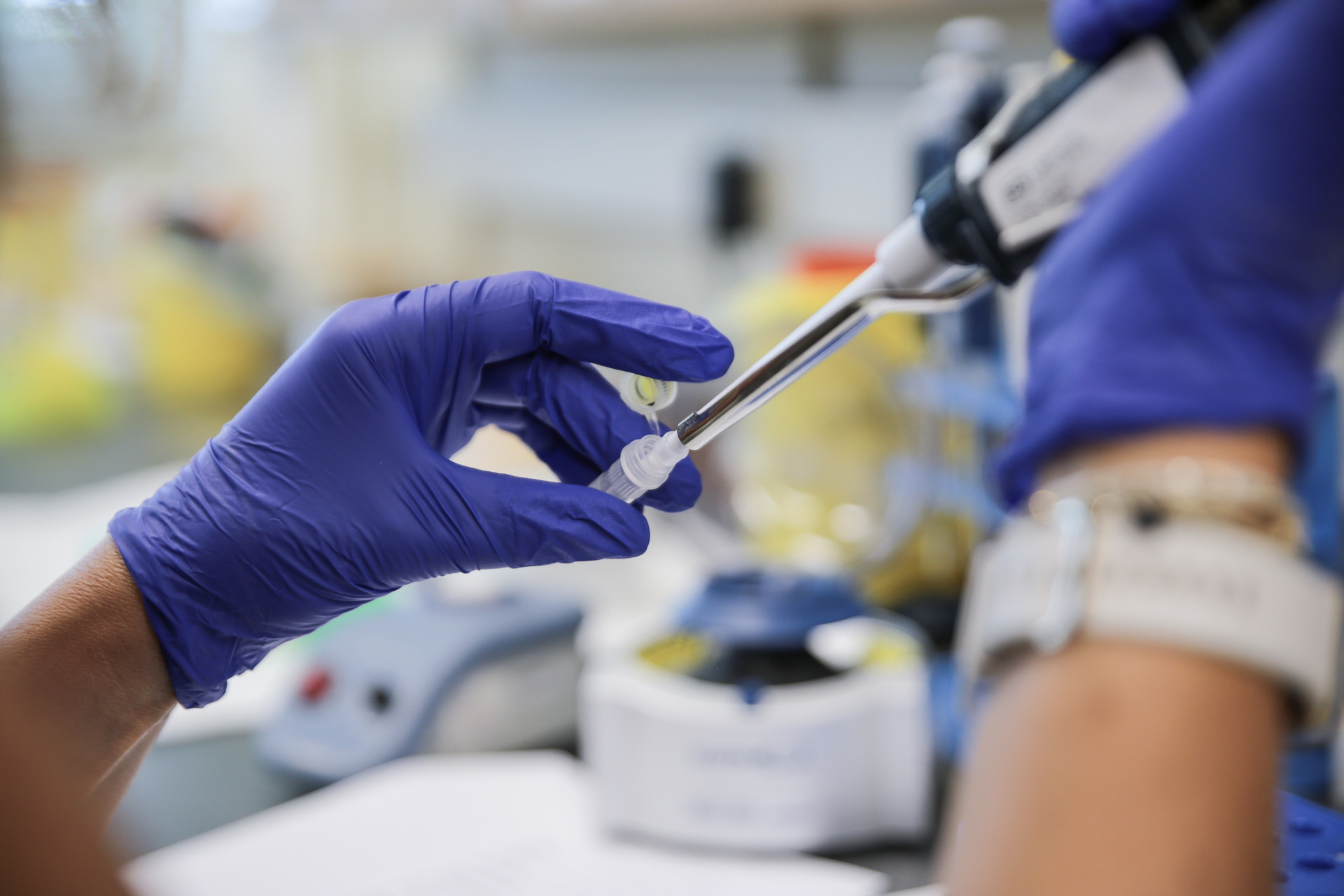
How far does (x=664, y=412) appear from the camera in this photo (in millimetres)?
936

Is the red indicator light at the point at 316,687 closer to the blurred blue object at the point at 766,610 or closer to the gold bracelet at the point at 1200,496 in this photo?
the blurred blue object at the point at 766,610

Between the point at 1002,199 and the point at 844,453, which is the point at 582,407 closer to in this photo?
the point at 1002,199

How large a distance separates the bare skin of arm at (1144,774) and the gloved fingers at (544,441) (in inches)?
14.4

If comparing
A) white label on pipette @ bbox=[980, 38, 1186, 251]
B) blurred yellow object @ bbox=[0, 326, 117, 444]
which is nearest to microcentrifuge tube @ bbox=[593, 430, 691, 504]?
white label on pipette @ bbox=[980, 38, 1186, 251]

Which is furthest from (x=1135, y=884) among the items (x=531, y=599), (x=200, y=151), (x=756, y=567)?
(x=200, y=151)

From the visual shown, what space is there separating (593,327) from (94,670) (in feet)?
1.05

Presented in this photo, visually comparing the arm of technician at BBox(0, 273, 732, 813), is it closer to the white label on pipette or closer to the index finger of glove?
the index finger of glove

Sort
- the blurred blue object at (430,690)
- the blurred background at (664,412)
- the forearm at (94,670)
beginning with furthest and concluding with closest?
the blurred blue object at (430,690), the blurred background at (664,412), the forearm at (94,670)

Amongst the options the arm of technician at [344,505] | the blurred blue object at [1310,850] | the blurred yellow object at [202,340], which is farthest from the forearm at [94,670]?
the blurred yellow object at [202,340]

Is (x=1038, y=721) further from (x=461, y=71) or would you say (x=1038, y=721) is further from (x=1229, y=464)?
(x=461, y=71)

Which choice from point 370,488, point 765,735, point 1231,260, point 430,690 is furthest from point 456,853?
point 1231,260

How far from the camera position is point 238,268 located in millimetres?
2389

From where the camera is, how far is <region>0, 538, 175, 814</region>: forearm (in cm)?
54

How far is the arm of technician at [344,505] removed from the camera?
1.89 ft
